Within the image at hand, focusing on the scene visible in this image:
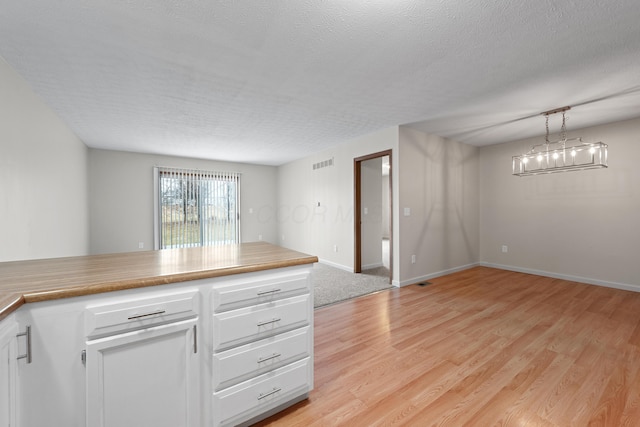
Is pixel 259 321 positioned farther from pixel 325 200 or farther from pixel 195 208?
pixel 195 208

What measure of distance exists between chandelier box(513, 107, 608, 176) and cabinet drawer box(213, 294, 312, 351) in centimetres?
380

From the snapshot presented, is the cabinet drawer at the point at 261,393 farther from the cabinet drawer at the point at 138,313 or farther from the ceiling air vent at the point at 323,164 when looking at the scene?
the ceiling air vent at the point at 323,164

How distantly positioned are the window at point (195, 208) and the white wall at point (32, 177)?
1.84 metres

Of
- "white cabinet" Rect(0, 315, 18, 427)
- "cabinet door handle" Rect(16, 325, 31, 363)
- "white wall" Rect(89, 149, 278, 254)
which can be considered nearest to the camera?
"white cabinet" Rect(0, 315, 18, 427)

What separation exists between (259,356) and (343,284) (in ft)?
8.96

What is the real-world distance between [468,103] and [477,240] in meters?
3.21

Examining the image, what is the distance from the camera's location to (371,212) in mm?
5215

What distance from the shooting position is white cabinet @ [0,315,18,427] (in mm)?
818

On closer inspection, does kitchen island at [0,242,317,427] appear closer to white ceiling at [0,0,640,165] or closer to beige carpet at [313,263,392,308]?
white ceiling at [0,0,640,165]

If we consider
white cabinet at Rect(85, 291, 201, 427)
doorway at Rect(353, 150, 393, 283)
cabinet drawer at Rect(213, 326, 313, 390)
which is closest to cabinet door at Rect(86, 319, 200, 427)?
white cabinet at Rect(85, 291, 201, 427)

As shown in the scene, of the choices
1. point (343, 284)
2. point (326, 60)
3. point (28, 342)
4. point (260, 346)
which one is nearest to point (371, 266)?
point (343, 284)

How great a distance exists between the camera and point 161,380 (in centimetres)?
→ 115

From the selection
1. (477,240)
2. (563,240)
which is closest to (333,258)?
(477,240)

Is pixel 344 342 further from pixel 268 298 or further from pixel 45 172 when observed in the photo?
pixel 45 172
